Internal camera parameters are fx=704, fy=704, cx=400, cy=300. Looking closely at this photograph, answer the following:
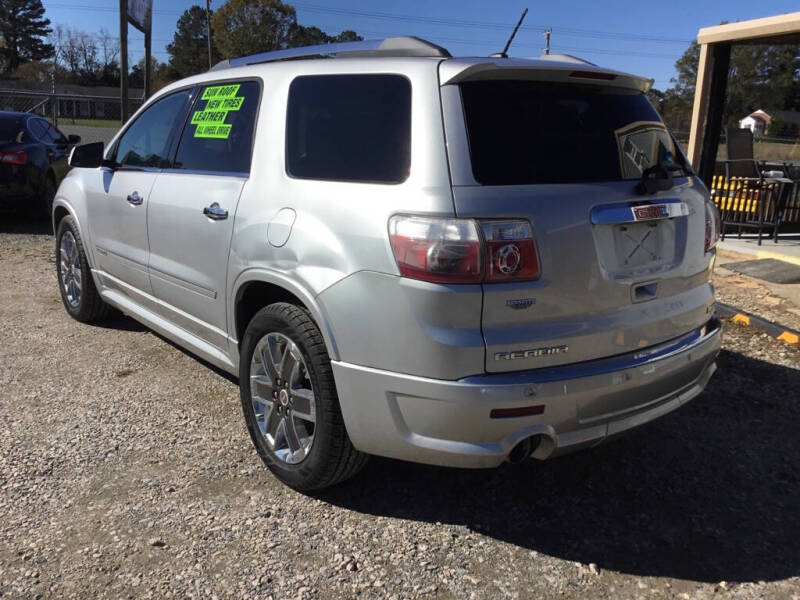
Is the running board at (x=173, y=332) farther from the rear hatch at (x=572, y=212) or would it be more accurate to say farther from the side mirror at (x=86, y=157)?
the rear hatch at (x=572, y=212)

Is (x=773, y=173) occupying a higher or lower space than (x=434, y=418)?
higher

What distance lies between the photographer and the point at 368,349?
102 inches

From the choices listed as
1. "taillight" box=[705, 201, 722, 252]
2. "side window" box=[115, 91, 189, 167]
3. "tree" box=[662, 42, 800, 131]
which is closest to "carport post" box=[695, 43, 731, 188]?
"taillight" box=[705, 201, 722, 252]

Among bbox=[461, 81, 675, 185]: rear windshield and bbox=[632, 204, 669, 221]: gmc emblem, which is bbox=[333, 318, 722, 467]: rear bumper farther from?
bbox=[461, 81, 675, 185]: rear windshield

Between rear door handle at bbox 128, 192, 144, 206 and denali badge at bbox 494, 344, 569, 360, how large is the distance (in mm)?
2645

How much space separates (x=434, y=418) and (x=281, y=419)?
920 millimetres

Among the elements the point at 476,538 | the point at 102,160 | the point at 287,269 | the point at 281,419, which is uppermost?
the point at 102,160

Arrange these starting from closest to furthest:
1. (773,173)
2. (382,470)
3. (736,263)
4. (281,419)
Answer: (281,419)
(382,470)
(736,263)
(773,173)

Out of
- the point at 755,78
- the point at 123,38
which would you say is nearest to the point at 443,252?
the point at 123,38

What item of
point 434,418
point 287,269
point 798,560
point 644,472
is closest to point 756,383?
point 644,472

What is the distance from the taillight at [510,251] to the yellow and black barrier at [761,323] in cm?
369

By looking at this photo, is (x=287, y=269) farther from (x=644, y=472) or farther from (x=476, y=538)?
(x=644, y=472)

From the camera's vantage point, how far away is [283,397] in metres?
3.10

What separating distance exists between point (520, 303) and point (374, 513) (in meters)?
1.19
